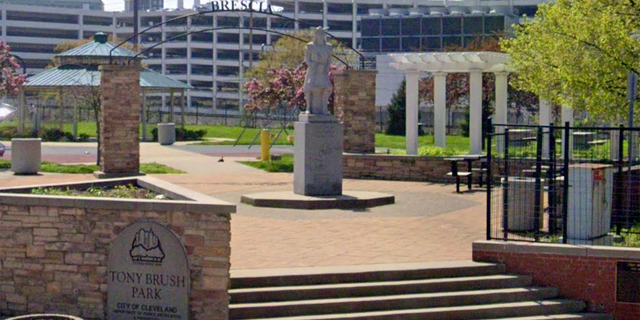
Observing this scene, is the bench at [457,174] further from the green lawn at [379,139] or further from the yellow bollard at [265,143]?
the green lawn at [379,139]

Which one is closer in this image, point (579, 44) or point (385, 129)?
point (579, 44)

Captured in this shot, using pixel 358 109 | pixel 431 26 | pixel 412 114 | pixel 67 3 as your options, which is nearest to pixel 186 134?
pixel 412 114

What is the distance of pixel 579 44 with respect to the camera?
19.9m

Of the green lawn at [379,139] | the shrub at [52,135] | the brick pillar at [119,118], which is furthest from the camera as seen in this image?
the shrub at [52,135]

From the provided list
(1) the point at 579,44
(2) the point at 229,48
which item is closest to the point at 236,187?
(1) the point at 579,44

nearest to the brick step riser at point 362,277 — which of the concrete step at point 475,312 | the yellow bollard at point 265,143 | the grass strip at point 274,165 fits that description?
the concrete step at point 475,312

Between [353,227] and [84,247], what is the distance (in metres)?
6.04

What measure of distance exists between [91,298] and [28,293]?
2.91 feet

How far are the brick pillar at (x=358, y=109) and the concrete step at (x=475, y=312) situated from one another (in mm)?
14688

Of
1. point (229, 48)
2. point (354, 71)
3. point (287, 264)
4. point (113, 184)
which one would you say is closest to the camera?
point (287, 264)

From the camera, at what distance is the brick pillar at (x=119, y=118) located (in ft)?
84.0

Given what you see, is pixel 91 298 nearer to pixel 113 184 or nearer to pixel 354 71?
pixel 113 184

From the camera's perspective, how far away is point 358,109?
2761 cm

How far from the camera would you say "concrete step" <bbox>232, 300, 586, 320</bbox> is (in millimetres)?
12273
